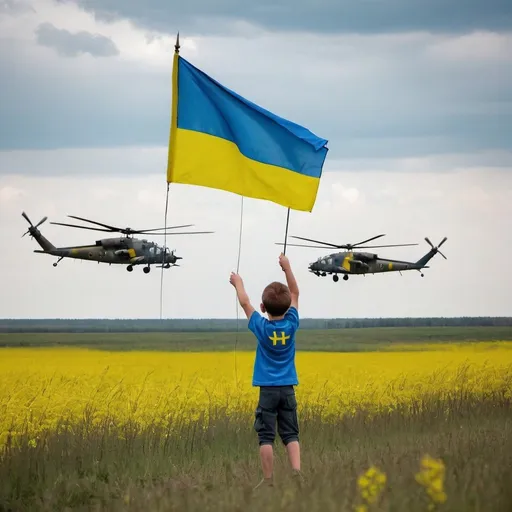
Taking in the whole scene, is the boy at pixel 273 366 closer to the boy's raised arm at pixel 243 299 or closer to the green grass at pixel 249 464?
the boy's raised arm at pixel 243 299

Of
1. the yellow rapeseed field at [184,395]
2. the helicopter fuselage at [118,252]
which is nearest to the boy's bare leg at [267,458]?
the yellow rapeseed field at [184,395]

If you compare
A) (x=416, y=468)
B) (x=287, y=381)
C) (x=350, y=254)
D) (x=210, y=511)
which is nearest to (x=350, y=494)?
(x=210, y=511)

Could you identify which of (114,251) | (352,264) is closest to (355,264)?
(352,264)

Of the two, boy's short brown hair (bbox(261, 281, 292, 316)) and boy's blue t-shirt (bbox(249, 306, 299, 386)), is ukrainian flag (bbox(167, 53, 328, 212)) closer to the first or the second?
boy's short brown hair (bbox(261, 281, 292, 316))

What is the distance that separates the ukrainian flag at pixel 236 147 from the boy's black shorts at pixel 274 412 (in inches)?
119

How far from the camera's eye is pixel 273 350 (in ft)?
33.8

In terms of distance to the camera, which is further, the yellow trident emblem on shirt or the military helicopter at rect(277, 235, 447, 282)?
the military helicopter at rect(277, 235, 447, 282)

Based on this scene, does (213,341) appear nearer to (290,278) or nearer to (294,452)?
(290,278)

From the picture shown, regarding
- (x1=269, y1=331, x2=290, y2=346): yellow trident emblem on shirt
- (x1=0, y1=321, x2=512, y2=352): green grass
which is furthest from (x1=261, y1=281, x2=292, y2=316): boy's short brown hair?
(x1=0, y1=321, x2=512, y2=352): green grass

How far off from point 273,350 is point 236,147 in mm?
3660

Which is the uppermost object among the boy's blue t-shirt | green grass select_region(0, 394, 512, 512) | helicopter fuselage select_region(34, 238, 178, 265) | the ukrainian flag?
helicopter fuselage select_region(34, 238, 178, 265)

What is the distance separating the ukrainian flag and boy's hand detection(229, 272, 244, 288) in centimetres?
204

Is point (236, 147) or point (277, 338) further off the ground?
point (236, 147)

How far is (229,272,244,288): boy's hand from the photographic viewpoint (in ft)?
34.7
